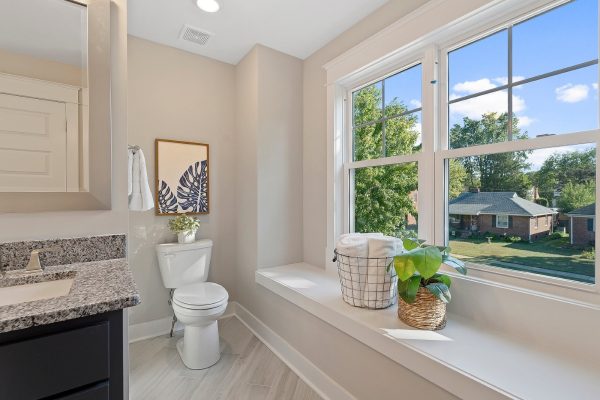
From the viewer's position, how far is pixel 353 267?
4.96ft

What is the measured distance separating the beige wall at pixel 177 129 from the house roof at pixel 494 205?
6.21 ft

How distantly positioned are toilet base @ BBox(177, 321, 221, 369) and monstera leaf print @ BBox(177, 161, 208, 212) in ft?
3.23

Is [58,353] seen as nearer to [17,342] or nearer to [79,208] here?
[17,342]

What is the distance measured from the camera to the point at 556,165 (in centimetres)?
121

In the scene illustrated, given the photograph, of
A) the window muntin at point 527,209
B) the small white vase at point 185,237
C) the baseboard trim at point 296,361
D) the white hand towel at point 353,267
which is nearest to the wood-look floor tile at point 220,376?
the baseboard trim at point 296,361

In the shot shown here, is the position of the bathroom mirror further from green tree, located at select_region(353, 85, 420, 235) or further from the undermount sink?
green tree, located at select_region(353, 85, 420, 235)

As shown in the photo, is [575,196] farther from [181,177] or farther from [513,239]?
[181,177]

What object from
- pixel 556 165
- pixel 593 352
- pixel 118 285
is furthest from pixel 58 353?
pixel 556 165

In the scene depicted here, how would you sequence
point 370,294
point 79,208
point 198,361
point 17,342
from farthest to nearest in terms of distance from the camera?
point 198,361, point 370,294, point 79,208, point 17,342

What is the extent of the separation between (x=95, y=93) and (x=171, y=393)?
5.55ft

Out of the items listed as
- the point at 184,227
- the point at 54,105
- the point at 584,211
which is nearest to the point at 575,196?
the point at 584,211

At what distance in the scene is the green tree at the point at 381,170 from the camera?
1.79 meters

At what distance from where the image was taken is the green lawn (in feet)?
3.83

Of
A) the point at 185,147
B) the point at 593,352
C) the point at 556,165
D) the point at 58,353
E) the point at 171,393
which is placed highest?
the point at 185,147
